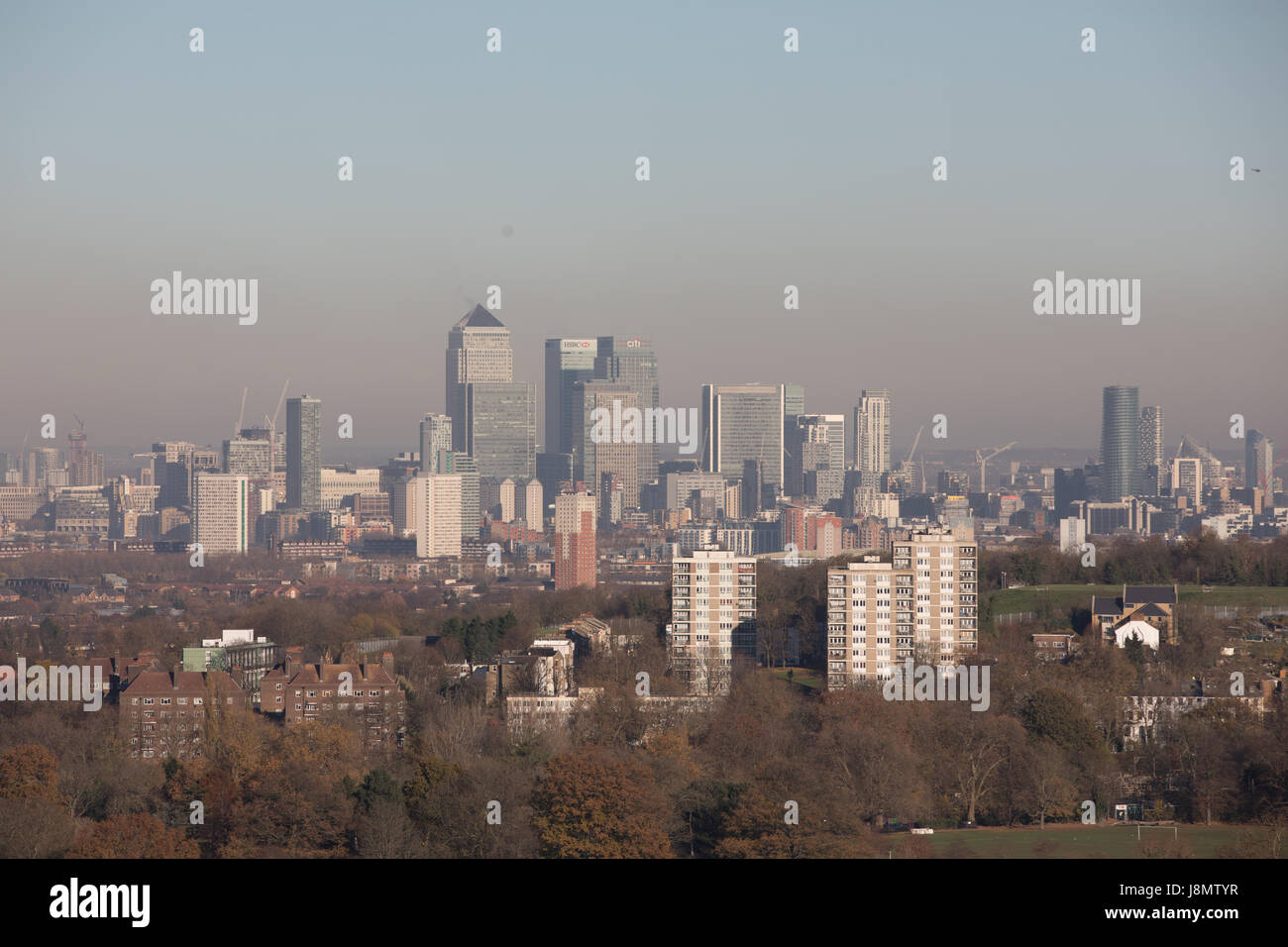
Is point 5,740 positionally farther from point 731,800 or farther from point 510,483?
point 510,483

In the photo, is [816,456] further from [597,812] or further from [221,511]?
[597,812]

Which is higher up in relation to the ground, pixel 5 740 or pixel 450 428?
pixel 450 428

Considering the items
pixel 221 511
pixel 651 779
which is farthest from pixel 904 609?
pixel 221 511

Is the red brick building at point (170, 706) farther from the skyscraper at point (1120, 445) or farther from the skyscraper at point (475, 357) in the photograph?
the skyscraper at point (475, 357)

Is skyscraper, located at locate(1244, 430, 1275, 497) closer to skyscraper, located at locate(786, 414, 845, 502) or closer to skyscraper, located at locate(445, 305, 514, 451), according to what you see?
skyscraper, located at locate(786, 414, 845, 502)
